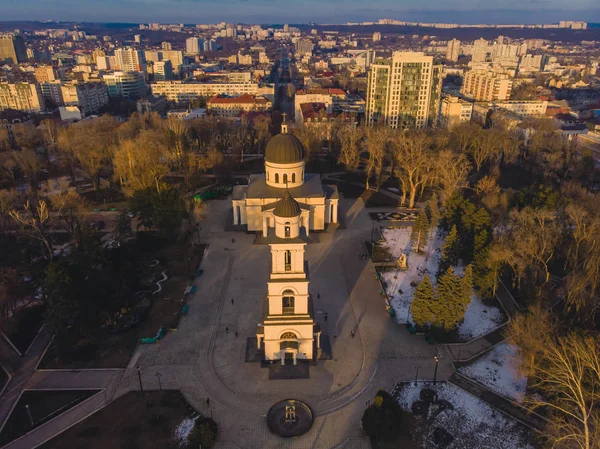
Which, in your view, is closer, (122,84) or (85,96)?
(85,96)

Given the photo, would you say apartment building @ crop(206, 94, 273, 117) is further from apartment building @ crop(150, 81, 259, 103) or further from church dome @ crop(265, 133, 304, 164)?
church dome @ crop(265, 133, 304, 164)

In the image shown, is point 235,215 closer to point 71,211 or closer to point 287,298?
point 71,211

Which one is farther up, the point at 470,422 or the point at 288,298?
the point at 288,298

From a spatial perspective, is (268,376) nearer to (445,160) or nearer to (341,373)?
(341,373)

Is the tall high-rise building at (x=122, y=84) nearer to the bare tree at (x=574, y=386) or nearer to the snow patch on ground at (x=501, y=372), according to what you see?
the snow patch on ground at (x=501, y=372)

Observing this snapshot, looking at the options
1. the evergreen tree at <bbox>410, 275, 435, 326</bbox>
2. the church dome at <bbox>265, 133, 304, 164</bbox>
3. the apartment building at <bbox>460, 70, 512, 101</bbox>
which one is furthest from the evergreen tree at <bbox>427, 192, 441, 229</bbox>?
the apartment building at <bbox>460, 70, 512, 101</bbox>

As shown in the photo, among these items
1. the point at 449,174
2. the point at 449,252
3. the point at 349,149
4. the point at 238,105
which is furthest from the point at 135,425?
the point at 238,105

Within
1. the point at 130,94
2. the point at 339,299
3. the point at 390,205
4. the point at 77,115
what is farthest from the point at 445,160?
the point at 130,94
